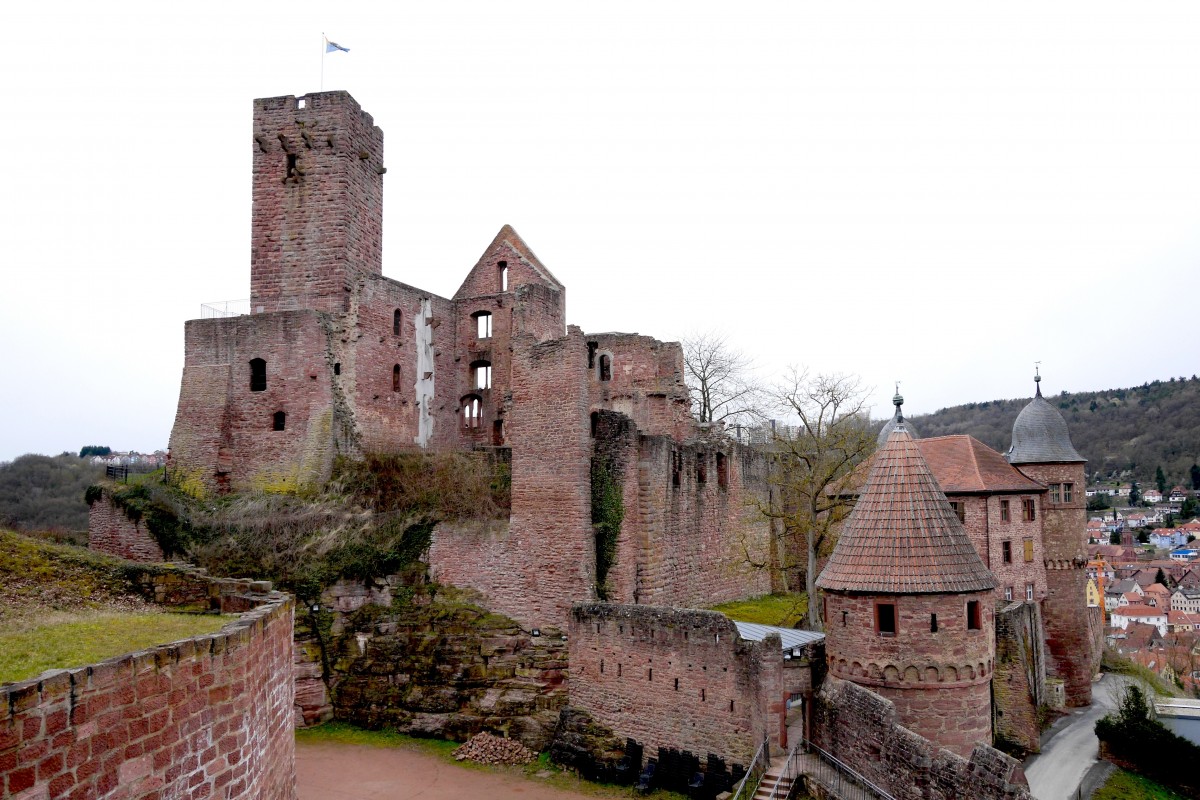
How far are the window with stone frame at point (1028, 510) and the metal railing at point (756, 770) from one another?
20103mm

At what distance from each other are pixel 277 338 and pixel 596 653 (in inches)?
492

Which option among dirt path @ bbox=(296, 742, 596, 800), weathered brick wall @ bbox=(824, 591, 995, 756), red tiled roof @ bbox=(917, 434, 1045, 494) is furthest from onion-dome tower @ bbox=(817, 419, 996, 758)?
red tiled roof @ bbox=(917, 434, 1045, 494)

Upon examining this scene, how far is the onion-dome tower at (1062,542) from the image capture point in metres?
31.9

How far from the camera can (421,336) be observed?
27.6m

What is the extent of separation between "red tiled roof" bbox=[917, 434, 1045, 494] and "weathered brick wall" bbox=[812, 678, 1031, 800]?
17.0m

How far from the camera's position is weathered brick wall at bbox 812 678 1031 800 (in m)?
10.6

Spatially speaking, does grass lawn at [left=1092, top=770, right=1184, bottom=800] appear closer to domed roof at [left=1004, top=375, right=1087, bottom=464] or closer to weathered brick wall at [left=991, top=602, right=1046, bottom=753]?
weathered brick wall at [left=991, top=602, right=1046, bottom=753]

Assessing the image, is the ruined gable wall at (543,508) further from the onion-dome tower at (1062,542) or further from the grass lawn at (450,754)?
the onion-dome tower at (1062,542)

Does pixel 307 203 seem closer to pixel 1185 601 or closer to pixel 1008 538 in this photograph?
pixel 1008 538

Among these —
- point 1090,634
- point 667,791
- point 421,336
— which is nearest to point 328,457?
point 421,336

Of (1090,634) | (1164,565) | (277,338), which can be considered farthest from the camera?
(1164,565)

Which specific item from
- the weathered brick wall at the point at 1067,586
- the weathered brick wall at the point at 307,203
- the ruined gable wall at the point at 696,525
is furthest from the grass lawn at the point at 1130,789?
the weathered brick wall at the point at 307,203

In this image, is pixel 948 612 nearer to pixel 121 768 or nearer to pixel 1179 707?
pixel 121 768

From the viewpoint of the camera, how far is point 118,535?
73.5ft
